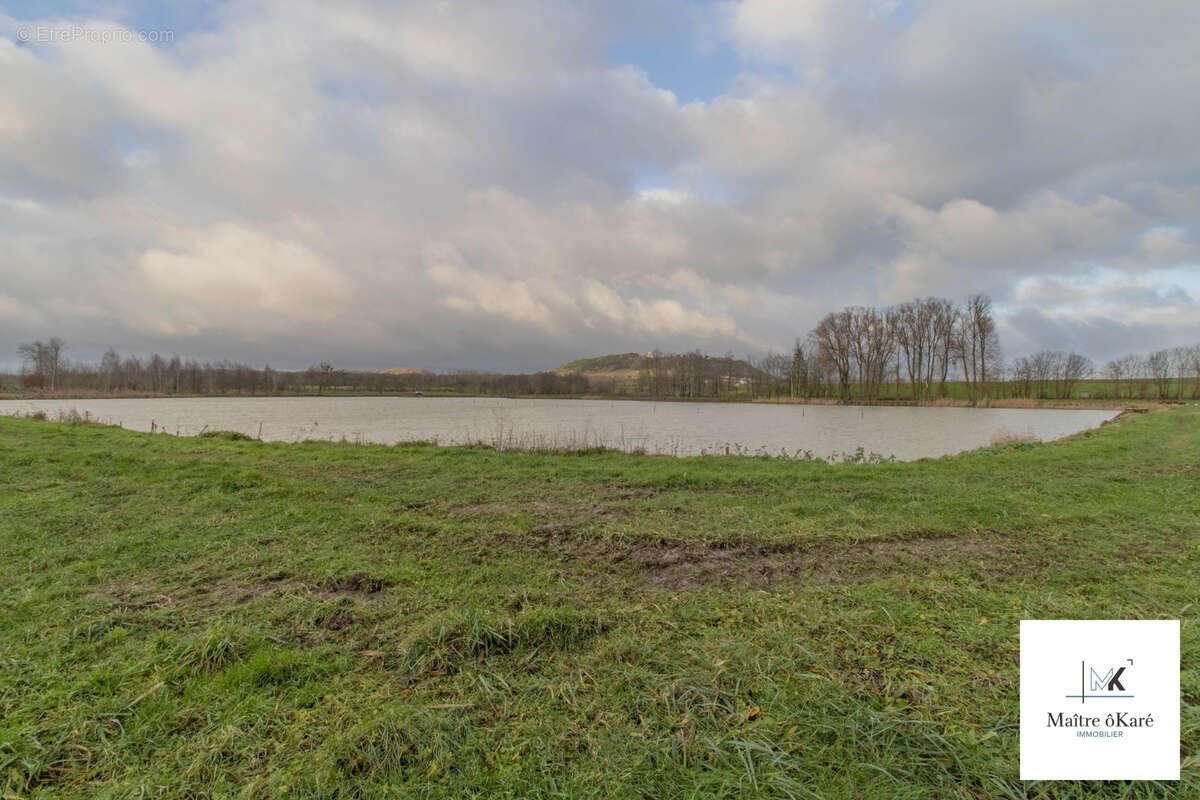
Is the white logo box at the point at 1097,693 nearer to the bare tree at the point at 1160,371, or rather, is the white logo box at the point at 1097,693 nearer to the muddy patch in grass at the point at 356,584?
the muddy patch in grass at the point at 356,584

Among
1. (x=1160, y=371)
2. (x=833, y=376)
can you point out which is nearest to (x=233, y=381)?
(x=833, y=376)

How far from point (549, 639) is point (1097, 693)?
2860mm

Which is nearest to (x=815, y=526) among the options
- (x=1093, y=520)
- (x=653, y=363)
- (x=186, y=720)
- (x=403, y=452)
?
(x=1093, y=520)

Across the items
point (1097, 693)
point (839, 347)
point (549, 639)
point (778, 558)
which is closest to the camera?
point (1097, 693)

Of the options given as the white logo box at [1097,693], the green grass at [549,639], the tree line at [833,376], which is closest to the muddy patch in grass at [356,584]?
the green grass at [549,639]

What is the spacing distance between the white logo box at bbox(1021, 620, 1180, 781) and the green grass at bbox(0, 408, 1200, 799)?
13 cm

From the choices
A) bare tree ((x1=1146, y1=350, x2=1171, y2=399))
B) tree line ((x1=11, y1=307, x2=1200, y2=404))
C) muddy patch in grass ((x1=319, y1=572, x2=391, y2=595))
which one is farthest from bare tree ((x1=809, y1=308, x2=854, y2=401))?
muddy patch in grass ((x1=319, y1=572, x2=391, y2=595))

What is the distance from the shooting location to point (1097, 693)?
225 cm

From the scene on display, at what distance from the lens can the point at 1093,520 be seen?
6.33 meters

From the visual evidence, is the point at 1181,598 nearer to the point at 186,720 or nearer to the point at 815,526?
the point at 815,526

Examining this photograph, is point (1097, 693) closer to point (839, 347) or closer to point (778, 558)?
point (778, 558)

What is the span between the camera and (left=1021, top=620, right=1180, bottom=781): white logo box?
2.14 m

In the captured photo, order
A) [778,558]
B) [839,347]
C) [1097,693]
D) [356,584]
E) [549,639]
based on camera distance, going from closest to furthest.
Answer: [1097,693], [549,639], [356,584], [778,558], [839,347]

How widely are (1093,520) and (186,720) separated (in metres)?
9.31
